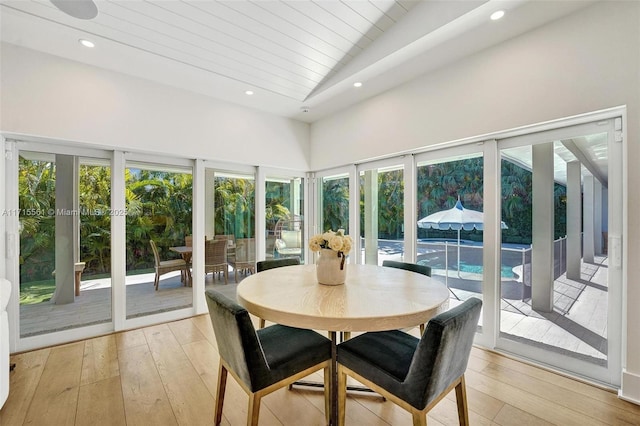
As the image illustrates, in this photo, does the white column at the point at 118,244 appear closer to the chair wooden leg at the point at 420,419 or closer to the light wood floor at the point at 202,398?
the light wood floor at the point at 202,398

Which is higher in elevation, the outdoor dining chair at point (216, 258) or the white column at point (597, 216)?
the white column at point (597, 216)

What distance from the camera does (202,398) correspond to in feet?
6.49

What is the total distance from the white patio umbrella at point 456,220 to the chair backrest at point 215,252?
2.65 metres

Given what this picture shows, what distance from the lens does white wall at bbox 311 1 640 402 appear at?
1.84 m

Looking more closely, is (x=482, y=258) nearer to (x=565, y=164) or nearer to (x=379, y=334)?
(x=565, y=164)

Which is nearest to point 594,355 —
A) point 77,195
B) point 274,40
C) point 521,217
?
point 521,217

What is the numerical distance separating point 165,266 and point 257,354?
2.62 m

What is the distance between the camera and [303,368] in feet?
5.21

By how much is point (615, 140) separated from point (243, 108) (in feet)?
12.5

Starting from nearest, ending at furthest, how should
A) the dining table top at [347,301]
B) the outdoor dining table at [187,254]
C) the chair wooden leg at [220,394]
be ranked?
the dining table top at [347,301], the chair wooden leg at [220,394], the outdoor dining table at [187,254]

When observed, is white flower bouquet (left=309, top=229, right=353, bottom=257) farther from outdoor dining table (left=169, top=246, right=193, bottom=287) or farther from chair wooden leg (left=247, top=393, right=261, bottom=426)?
outdoor dining table (left=169, top=246, right=193, bottom=287)

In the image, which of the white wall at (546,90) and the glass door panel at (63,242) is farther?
the glass door panel at (63,242)

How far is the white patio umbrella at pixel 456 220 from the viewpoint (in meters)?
2.74

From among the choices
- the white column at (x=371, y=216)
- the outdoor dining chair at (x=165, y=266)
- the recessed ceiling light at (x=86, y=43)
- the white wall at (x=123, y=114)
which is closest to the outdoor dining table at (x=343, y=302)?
the white column at (x=371, y=216)
